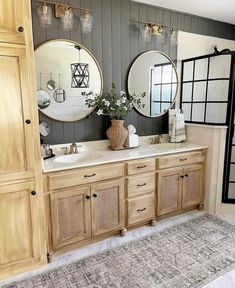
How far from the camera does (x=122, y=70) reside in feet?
9.29

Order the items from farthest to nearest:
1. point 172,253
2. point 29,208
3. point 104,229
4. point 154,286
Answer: point 104,229 → point 172,253 → point 29,208 → point 154,286

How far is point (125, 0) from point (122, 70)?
30.3 inches

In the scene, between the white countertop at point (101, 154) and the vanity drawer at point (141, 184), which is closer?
the white countertop at point (101, 154)

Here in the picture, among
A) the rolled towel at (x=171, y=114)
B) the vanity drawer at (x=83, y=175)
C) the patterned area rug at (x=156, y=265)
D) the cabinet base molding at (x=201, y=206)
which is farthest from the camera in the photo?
the rolled towel at (x=171, y=114)

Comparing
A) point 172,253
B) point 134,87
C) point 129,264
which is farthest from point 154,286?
point 134,87

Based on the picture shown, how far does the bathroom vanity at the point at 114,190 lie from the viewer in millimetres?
2074

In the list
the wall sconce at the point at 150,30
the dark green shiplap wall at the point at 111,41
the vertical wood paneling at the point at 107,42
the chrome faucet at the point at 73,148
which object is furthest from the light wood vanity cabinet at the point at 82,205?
the wall sconce at the point at 150,30

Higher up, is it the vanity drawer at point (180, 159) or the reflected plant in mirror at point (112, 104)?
the reflected plant in mirror at point (112, 104)

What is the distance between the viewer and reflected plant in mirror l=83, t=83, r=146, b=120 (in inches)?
103

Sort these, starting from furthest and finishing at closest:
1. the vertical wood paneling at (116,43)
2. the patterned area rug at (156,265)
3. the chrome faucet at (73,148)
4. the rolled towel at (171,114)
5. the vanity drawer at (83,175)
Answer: the rolled towel at (171,114)
the vertical wood paneling at (116,43)
the chrome faucet at (73,148)
the vanity drawer at (83,175)
the patterned area rug at (156,265)

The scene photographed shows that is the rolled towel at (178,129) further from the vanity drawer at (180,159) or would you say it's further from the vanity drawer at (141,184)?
the vanity drawer at (141,184)

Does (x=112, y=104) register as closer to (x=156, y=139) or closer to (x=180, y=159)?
(x=156, y=139)

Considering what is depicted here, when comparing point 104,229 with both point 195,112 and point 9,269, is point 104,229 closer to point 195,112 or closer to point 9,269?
point 9,269

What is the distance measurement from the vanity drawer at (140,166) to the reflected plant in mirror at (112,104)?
60 cm
